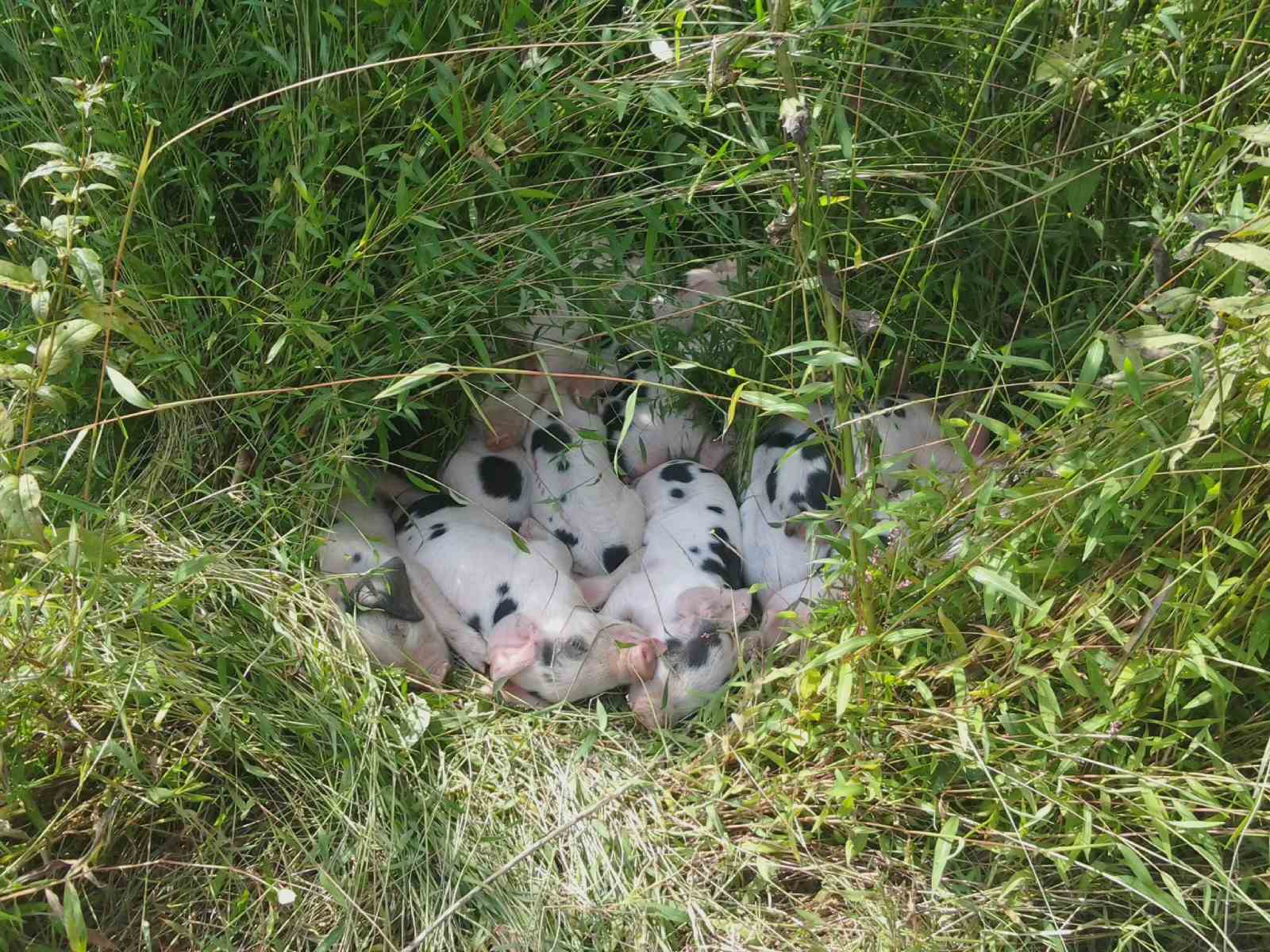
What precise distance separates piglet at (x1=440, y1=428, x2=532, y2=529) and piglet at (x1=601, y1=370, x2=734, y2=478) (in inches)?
11.6

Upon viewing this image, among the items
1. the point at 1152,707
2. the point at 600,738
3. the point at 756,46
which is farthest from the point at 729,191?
the point at 1152,707

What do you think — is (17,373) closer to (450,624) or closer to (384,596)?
(384,596)

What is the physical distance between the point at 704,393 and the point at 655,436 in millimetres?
1386

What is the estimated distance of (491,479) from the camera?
307 centimetres

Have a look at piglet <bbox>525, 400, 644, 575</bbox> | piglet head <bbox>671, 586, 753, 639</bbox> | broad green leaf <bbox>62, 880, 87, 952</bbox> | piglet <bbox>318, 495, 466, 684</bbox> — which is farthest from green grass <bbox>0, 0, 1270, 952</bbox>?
piglet <bbox>525, 400, 644, 575</bbox>

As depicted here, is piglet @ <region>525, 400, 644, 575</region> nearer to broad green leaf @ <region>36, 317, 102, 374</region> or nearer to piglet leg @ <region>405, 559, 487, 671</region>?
piglet leg @ <region>405, 559, 487, 671</region>

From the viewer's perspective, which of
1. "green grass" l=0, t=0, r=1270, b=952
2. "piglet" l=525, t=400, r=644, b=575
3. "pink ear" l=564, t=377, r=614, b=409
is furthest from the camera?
"pink ear" l=564, t=377, r=614, b=409

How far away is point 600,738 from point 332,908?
70 cm

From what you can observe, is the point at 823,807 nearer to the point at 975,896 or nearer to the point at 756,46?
the point at 975,896

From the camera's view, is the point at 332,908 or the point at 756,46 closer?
the point at 332,908

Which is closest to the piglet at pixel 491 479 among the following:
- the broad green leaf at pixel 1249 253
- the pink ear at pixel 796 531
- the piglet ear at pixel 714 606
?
the piglet ear at pixel 714 606

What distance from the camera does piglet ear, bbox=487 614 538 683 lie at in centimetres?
264

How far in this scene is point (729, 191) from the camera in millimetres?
2850

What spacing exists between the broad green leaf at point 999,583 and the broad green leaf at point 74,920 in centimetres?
155
